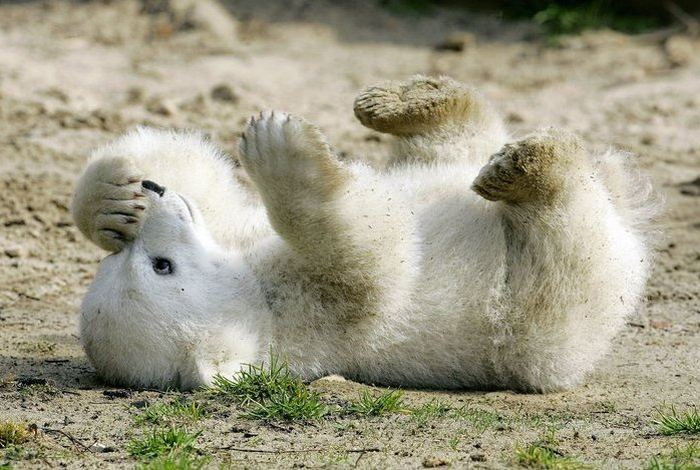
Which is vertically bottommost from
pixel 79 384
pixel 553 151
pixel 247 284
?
pixel 79 384

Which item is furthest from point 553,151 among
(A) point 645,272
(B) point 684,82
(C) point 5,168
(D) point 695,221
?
(B) point 684,82

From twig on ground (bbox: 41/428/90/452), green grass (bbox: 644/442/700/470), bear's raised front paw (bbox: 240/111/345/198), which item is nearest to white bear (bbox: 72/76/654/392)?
bear's raised front paw (bbox: 240/111/345/198)

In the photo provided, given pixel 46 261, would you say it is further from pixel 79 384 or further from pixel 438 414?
pixel 438 414

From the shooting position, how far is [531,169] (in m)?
4.71

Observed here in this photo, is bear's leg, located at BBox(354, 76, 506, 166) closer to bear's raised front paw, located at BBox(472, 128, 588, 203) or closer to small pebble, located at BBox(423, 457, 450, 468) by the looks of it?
bear's raised front paw, located at BBox(472, 128, 588, 203)

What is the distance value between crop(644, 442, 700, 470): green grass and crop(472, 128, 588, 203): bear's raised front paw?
1228mm

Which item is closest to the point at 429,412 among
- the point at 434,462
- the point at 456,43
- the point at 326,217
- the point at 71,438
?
the point at 434,462

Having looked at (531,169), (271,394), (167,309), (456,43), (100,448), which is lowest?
(100,448)

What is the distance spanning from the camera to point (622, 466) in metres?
3.92

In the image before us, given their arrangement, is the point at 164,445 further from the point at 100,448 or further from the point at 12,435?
the point at 12,435

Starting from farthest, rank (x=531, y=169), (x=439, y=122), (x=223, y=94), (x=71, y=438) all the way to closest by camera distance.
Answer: (x=223, y=94) < (x=439, y=122) < (x=531, y=169) < (x=71, y=438)

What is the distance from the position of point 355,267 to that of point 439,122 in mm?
1375

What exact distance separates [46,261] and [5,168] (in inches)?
45.6

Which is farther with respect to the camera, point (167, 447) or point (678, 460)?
point (167, 447)
